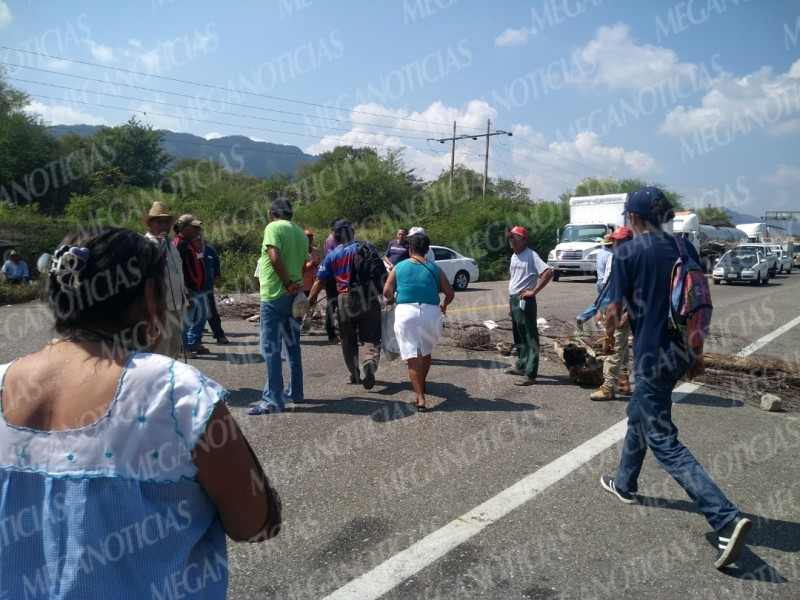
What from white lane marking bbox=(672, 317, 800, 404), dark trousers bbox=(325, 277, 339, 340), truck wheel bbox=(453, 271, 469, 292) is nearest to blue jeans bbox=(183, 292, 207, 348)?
dark trousers bbox=(325, 277, 339, 340)

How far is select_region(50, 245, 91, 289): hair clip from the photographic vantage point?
150cm

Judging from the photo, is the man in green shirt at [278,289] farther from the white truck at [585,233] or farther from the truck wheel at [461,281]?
the white truck at [585,233]

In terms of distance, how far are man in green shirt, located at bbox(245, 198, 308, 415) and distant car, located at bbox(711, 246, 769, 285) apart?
84.5ft

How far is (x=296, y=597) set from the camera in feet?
10.1

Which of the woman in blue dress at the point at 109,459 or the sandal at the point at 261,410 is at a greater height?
the woman in blue dress at the point at 109,459

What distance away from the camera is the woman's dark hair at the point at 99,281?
4.96 feet

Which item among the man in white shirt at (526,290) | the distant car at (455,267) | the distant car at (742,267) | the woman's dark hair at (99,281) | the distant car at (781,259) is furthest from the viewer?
the distant car at (781,259)

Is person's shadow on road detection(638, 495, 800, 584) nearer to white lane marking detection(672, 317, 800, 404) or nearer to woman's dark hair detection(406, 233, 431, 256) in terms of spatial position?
white lane marking detection(672, 317, 800, 404)

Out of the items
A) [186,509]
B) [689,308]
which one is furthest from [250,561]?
[689,308]

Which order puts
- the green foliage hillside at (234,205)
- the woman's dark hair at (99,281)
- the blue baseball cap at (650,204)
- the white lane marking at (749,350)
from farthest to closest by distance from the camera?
1. the green foliage hillside at (234,205)
2. the white lane marking at (749,350)
3. the blue baseball cap at (650,204)
4. the woman's dark hair at (99,281)

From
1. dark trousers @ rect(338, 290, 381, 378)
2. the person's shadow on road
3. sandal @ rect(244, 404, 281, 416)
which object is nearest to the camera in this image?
the person's shadow on road

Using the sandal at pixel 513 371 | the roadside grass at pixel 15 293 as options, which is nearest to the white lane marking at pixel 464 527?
the sandal at pixel 513 371

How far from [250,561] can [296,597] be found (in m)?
0.46

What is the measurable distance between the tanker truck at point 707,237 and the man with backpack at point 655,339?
28.7 metres
